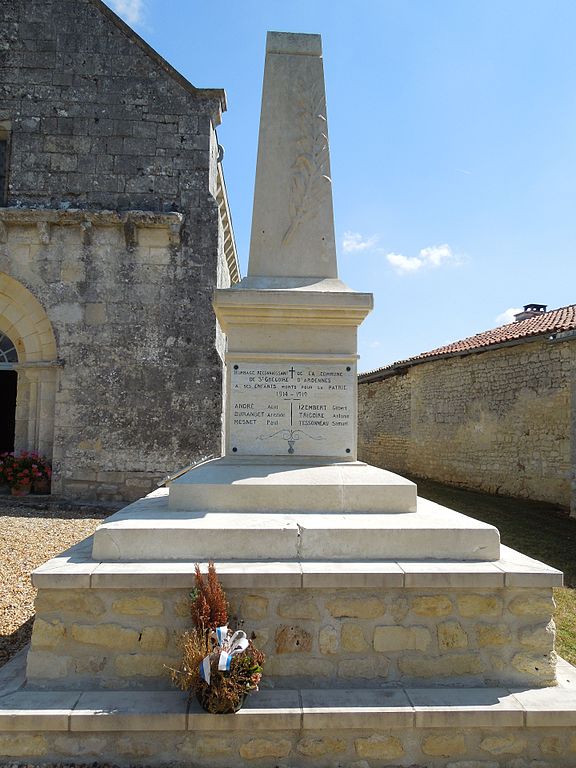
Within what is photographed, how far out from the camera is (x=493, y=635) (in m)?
2.92

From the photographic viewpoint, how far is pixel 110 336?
9.12m

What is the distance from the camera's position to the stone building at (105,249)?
29.7 feet

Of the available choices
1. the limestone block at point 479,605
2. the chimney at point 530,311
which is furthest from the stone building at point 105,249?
the chimney at point 530,311

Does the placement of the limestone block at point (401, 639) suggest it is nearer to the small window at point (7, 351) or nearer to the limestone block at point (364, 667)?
the limestone block at point (364, 667)

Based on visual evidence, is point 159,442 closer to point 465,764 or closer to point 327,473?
point 327,473

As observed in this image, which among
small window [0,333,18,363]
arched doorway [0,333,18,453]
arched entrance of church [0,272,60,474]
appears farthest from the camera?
Answer: arched doorway [0,333,18,453]

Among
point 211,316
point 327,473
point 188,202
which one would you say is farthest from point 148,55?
point 327,473

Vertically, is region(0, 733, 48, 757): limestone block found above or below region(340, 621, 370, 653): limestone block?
below

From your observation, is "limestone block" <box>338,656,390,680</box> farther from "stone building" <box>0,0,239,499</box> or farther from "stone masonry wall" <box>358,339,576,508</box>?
"stone masonry wall" <box>358,339,576,508</box>

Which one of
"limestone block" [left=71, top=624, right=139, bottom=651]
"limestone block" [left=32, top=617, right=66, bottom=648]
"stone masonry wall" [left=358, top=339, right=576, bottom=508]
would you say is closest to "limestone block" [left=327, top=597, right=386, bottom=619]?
"limestone block" [left=71, top=624, right=139, bottom=651]

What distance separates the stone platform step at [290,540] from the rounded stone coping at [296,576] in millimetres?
104

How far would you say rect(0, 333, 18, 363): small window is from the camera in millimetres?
9664

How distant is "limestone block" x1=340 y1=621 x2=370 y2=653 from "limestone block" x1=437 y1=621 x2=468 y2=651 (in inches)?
15.8

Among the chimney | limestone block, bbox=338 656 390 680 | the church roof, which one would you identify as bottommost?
limestone block, bbox=338 656 390 680
